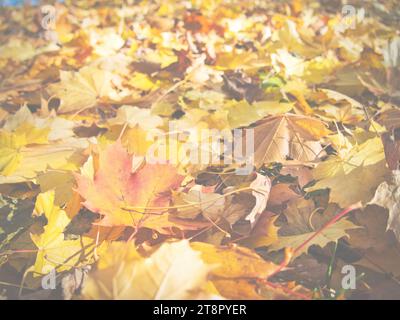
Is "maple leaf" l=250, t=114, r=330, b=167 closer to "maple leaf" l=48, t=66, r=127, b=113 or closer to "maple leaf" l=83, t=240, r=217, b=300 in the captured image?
"maple leaf" l=83, t=240, r=217, b=300

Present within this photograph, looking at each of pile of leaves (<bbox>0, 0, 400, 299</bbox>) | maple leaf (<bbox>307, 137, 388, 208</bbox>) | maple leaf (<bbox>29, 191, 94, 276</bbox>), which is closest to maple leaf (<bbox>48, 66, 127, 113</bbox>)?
pile of leaves (<bbox>0, 0, 400, 299</bbox>)

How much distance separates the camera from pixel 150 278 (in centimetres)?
46

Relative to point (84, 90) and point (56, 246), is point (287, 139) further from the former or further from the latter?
point (84, 90)

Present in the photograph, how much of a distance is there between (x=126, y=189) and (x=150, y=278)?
19 cm

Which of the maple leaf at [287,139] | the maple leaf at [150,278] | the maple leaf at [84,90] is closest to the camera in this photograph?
the maple leaf at [150,278]

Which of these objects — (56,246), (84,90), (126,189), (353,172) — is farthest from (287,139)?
(84,90)

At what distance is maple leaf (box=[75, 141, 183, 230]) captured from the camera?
24.1 inches

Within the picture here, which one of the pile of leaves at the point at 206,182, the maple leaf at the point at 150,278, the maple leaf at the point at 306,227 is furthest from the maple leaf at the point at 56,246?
the maple leaf at the point at 306,227

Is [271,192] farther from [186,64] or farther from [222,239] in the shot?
[186,64]

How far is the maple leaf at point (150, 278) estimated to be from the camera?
1.49 ft

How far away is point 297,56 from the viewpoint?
3.86 ft

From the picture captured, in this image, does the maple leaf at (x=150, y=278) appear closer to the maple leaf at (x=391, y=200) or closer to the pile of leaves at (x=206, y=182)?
the pile of leaves at (x=206, y=182)

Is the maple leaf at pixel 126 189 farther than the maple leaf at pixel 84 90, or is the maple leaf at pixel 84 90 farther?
the maple leaf at pixel 84 90

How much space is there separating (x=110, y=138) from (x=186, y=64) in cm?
47
